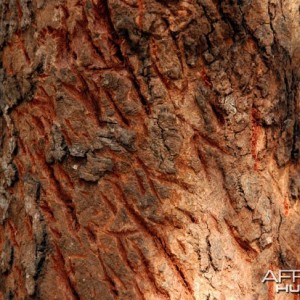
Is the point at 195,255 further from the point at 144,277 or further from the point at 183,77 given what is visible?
the point at 183,77

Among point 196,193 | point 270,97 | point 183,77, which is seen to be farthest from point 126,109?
point 270,97

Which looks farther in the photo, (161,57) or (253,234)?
(253,234)

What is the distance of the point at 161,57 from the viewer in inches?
56.8

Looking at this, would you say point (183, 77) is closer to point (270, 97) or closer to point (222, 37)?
point (222, 37)

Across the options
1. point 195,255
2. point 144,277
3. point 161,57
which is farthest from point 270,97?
point 144,277

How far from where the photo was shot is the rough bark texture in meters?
1.45

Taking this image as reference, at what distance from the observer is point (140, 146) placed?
1.46 m

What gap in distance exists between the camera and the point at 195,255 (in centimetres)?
147

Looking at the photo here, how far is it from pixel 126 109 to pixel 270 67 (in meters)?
0.46

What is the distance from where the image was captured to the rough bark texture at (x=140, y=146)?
4.75 feet

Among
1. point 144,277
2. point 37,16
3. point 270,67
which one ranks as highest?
point 37,16

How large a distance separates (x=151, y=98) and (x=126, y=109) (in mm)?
75

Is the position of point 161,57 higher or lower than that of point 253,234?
higher

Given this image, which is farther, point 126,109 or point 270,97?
point 270,97
